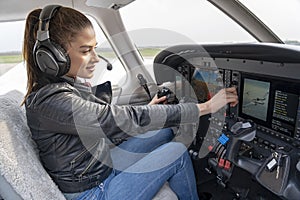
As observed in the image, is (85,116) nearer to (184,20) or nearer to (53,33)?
(53,33)

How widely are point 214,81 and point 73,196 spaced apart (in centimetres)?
85

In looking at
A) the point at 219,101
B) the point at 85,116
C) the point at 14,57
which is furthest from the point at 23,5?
the point at 219,101

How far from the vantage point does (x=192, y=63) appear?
4.94 ft

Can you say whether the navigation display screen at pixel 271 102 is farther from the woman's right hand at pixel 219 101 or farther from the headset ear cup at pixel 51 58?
the headset ear cup at pixel 51 58

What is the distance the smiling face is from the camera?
92 cm

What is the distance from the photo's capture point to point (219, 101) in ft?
3.72

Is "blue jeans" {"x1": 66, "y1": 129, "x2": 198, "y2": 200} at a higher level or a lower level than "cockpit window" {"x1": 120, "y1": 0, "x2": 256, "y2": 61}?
lower

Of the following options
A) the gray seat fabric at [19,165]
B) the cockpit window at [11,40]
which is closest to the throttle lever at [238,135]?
the gray seat fabric at [19,165]

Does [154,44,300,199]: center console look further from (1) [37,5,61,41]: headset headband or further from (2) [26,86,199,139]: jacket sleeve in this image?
(1) [37,5,61,41]: headset headband

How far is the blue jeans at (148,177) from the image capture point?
97cm

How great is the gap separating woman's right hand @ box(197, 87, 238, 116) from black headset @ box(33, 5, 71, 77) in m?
0.54

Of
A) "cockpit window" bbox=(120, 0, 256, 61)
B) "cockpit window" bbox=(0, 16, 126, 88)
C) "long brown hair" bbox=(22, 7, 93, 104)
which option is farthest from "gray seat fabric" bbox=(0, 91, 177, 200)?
"cockpit window" bbox=(120, 0, 256, 61)

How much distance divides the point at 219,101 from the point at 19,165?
2.62ft

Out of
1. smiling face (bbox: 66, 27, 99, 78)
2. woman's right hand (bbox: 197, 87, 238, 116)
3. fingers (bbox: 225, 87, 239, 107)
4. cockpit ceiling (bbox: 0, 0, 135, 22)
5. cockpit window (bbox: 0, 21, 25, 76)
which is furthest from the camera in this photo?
cockpit window (bbox: 0, 21, 25, 76)
